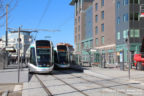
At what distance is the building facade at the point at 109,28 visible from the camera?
41.9 m

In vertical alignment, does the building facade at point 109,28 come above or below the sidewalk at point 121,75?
above

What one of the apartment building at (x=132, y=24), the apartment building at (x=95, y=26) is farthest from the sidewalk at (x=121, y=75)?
the apartment building at (x=132, y=24)

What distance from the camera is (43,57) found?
2212 cm

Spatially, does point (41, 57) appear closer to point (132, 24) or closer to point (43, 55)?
point (43, 55)

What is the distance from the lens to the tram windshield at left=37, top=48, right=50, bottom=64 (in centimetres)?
2192

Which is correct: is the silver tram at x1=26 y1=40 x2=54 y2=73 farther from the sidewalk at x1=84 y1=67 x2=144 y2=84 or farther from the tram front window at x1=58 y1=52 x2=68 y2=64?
the tram front window at x1=58 y1=52 x2=68 y2=64

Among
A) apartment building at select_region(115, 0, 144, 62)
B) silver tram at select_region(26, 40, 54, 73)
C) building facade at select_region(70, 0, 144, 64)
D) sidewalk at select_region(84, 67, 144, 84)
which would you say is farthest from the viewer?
apartment building at select_region(115, 0, 144, 62)

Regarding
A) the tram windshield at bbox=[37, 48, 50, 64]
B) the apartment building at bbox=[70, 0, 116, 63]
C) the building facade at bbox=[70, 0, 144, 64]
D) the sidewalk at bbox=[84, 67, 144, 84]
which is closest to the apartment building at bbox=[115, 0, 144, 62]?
the building facade at bbox=[70, 0, 144, 64]

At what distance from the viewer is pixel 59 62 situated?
28.9m

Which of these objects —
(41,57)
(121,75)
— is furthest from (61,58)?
(121,75)

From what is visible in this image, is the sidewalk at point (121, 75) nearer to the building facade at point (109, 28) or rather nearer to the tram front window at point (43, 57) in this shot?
the tram front window at point (43, 57)

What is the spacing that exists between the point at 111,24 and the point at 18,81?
37825mm

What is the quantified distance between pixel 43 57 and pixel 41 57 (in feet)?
0.64

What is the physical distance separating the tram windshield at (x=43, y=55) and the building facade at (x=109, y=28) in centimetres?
848
